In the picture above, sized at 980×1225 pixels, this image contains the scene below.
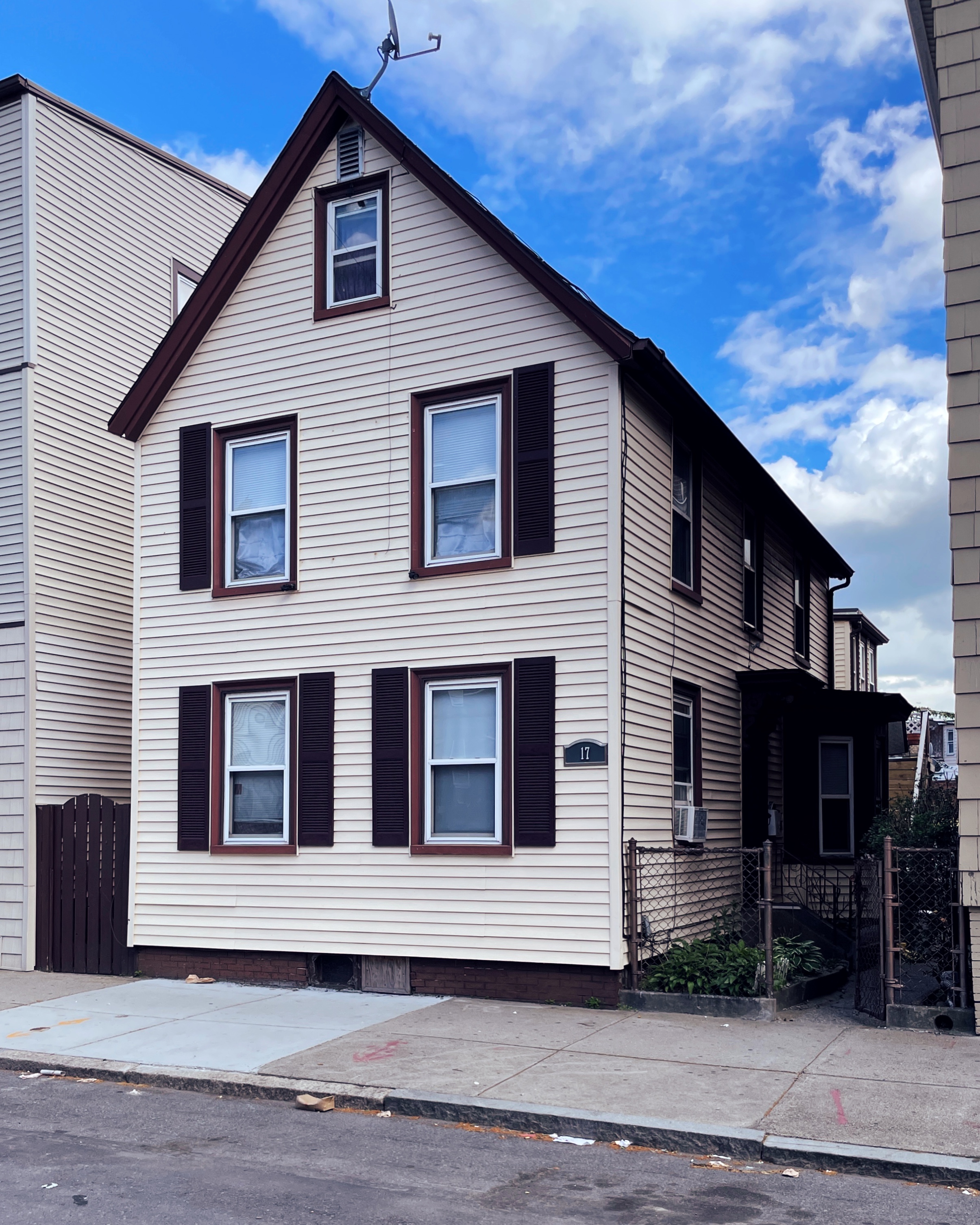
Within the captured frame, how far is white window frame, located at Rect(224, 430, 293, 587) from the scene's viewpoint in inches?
530

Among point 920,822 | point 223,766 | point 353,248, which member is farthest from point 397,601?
point 920,822

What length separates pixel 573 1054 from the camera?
9.35 m

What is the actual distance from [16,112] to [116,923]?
9.92 m

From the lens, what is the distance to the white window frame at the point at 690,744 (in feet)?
43.4

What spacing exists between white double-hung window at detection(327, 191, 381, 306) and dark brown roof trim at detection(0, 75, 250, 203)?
180 inches

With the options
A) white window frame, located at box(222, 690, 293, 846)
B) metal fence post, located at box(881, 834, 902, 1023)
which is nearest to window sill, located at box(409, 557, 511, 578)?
white window frame, located at box(222, 690, 293, 846)

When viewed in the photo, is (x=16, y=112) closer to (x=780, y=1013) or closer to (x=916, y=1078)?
(x=780, y=1013)

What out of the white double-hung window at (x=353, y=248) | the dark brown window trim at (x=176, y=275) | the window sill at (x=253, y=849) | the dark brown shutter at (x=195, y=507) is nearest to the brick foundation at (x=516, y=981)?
the window sill at (x=253, y=849)

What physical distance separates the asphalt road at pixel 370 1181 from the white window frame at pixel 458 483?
19.2ft

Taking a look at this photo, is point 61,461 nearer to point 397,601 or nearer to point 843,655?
point 397,601

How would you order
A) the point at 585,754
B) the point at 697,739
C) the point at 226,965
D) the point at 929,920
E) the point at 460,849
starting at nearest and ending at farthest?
the point at 929,920
the point at 585,754
the point at 460,849
the point at 226,965
the point at 697,739

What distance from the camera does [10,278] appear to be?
50.2ft

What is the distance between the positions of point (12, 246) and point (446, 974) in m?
10.1

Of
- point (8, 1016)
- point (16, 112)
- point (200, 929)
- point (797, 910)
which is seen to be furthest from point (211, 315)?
point (797, 910)
